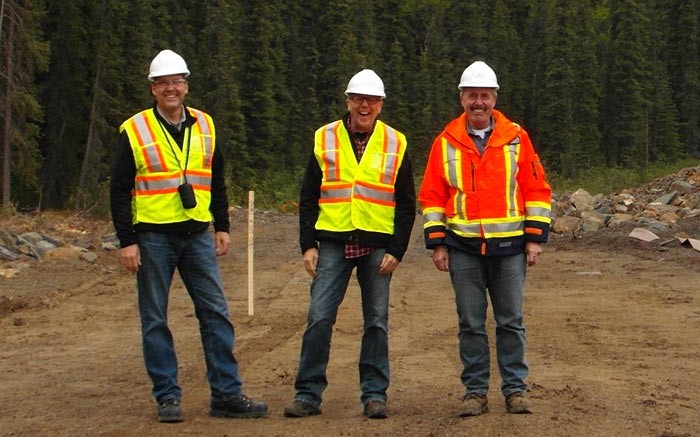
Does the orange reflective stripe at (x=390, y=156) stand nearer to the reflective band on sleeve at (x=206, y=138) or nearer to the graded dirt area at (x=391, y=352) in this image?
the reflective band on sleeve at (x=206, y=138)

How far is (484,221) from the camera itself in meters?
7.60

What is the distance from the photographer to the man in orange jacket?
7.61m

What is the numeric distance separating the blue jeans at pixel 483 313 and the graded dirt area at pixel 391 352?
282mm

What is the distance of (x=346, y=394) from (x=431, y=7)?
8687 centimetres

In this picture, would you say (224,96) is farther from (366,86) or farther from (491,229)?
(491,229)

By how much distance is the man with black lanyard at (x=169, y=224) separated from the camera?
7.64m

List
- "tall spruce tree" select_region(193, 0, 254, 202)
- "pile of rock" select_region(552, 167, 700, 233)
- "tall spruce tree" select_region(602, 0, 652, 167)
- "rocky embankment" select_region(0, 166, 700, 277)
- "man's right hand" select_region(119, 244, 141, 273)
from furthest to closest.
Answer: "tall spruce tree" select_region(602, 0, 652, 167), "tall spruce tree" select_region(193, 0, 254, 202), "pile of rock" select_region(552, 167, 700, 233), "rocky embankment" select_region(0, 166, 700, 277), "man's right hand" select_region(119, 244, 141, 273)

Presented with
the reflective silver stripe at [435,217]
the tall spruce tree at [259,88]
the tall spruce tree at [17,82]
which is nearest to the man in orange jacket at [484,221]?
the reflective silver stripe at [435,217]

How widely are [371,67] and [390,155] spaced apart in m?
74.4

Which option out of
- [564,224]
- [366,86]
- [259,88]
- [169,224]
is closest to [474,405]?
[366,86]

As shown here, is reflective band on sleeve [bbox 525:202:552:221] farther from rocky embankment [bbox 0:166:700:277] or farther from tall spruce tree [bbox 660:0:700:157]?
tall spruce tree [bbox 660:0:700:157]

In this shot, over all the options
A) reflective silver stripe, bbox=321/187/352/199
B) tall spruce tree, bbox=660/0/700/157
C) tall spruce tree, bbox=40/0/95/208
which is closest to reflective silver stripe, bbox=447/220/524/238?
reflective silver stripe, bbox=321/187/352/199

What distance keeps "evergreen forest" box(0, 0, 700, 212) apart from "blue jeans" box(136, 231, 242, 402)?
38299 millimetres

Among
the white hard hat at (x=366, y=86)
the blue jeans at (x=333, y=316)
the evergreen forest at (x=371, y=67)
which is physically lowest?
the blue jeans at (x=333, y=316)
